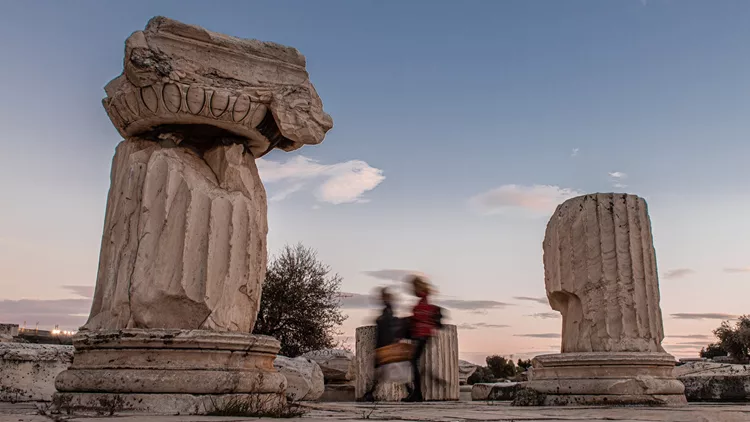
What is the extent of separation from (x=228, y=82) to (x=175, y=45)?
0.43 m

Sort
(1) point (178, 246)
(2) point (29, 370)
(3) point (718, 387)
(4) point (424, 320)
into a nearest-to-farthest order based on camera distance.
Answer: (1) point (178, 246) → (2) point (29, 370) → (4) point (424, 320) → (3) point (718, 387)

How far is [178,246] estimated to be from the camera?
452 centimetres

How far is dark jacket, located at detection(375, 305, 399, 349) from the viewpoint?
734 centimetres

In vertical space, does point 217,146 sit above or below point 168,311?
above

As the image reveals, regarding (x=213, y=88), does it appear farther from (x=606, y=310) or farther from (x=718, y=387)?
(x=718, y=387)

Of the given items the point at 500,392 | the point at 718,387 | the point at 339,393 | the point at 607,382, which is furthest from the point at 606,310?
the point at 339,393

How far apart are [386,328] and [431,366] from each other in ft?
16.7

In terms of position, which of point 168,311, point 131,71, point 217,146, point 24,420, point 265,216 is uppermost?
point 131,71

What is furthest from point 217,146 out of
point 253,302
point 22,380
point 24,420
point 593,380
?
point 593,380

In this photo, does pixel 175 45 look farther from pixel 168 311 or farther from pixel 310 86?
pixel 168 311

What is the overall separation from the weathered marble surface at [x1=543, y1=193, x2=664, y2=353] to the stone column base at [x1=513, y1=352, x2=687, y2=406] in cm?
21

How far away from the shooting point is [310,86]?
507 cm

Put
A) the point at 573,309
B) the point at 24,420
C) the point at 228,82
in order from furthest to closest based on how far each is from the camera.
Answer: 1. the point at 573,309
2. the point at 228,82
3. the point at 24,420

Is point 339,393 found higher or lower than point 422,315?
lower
